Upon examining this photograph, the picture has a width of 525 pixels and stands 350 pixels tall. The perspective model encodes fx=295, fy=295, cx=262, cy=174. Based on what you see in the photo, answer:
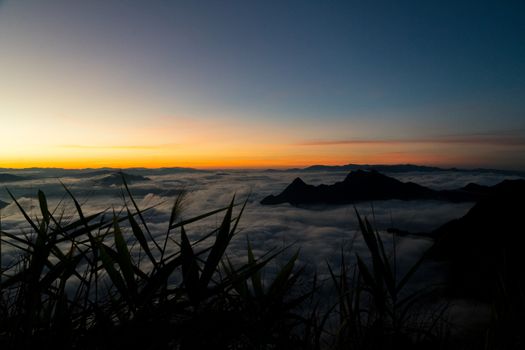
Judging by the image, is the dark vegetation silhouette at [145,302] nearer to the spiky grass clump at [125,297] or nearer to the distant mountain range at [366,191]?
the spiky grass clump at [125,297]

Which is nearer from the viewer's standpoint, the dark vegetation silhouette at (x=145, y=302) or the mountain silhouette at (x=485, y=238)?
the dark vegetation silhouette at (x=145, y=302)

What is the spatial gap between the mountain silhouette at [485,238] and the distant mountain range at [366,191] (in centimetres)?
8164

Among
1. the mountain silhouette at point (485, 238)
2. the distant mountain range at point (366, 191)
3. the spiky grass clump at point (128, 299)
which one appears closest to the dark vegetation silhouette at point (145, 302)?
the spiky grass clump at point (128, 299)

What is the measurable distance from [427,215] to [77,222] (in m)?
157

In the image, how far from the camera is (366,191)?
155m

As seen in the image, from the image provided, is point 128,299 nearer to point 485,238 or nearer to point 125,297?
point 125,297

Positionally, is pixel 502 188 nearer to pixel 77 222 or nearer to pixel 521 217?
pixel 521 217

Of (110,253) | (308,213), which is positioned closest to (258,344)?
(110,253)

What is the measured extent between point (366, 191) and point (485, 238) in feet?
334

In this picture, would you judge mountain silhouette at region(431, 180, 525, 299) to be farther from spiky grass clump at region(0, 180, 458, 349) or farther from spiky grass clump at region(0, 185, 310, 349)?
spiky grass clump at region(0, 185, 310, 349)

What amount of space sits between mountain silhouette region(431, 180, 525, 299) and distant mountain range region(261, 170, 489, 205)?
268 feet

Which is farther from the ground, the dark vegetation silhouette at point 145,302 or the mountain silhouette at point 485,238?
the dark vegetation silhouette at point 145,302

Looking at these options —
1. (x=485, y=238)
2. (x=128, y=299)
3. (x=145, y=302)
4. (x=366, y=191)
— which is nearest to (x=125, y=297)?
(x=128, y=299)

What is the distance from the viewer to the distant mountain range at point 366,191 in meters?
150
